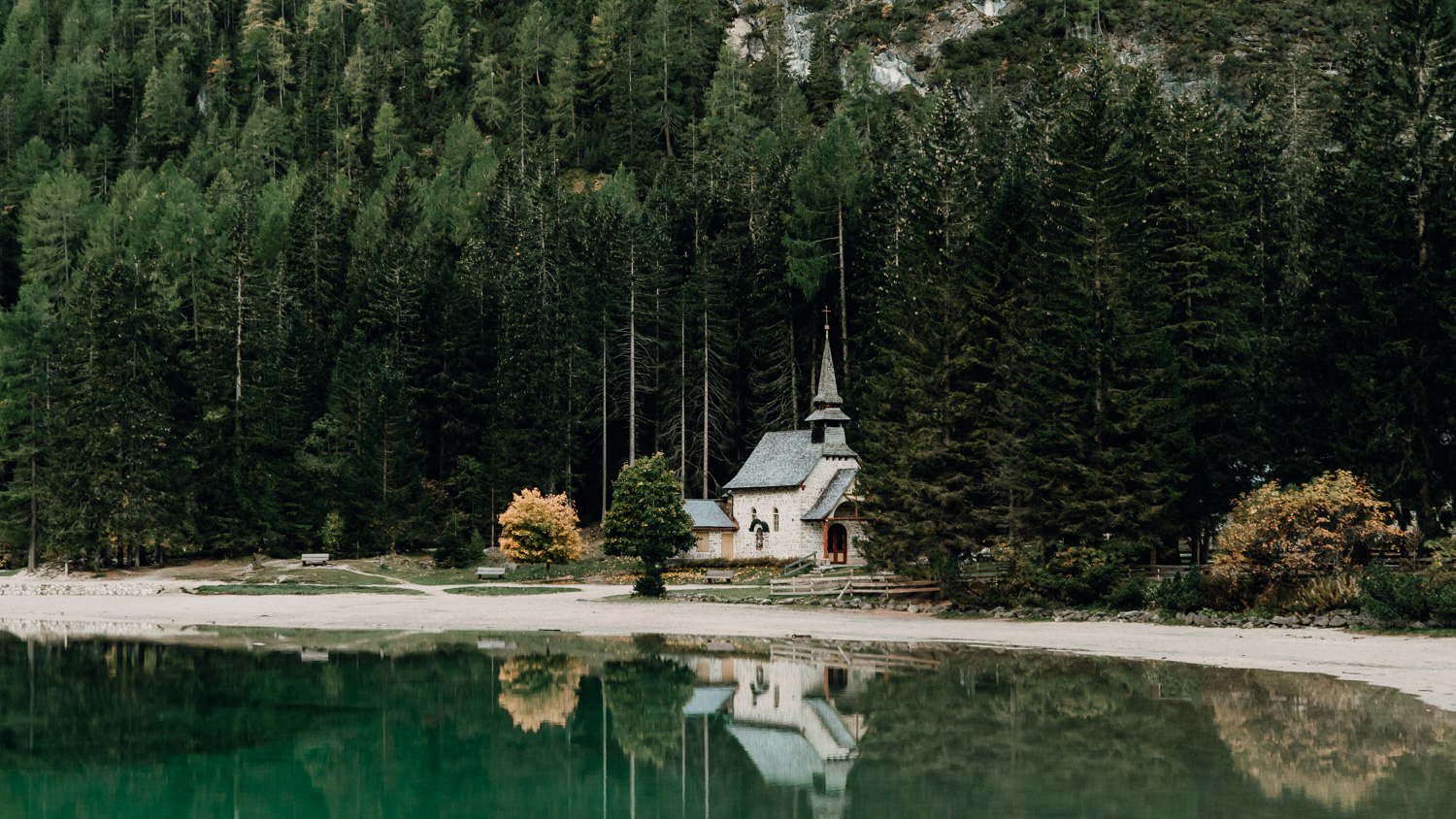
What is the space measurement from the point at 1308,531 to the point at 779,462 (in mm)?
32342

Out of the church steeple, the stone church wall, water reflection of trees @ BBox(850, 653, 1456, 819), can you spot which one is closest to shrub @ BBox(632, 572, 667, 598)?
the stone church wall

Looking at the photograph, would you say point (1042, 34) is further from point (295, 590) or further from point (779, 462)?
point (295, 590)

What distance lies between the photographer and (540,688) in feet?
79.0

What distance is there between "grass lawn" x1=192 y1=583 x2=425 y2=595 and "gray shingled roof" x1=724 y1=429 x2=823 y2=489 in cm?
1839

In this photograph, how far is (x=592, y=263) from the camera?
7488cm

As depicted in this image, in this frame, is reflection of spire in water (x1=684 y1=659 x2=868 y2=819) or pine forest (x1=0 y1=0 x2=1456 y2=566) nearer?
reflection of spire in water (x1=684 y1=659 x2=868 y2=819)

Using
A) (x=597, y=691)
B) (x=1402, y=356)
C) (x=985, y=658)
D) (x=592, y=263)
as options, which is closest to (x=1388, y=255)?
(x=1402, y=356)

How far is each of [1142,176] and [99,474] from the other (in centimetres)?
5139

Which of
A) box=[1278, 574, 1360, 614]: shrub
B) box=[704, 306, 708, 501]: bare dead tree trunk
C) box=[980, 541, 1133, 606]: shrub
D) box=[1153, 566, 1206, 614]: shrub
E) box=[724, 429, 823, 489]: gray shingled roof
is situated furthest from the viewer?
box=[704, 306, 708, 501]: bare dead tree trunk

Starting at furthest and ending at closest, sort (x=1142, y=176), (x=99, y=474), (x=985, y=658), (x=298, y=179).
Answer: (x=298, y=179) → (x=99, y=474) → (x=1142, y=176) → (x=985, y=658)

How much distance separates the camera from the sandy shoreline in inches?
999

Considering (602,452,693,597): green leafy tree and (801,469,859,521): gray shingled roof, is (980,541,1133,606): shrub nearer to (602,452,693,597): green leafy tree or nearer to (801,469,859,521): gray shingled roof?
(602,452,693,597): green leafy tree

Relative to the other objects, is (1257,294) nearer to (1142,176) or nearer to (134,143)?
(1142,176)

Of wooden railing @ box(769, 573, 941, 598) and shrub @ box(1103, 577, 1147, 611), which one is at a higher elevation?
shrub @ box(1103, 577, 1147, 611)
